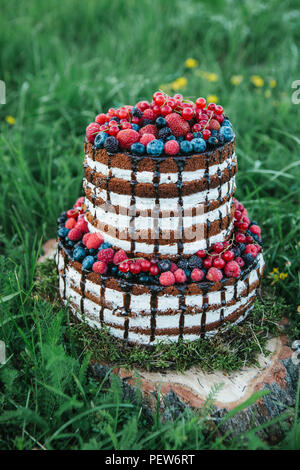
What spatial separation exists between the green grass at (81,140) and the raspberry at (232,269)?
0.64 m

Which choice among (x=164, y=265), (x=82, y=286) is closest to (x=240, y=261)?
(x=164, y=265)

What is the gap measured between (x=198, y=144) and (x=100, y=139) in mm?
499

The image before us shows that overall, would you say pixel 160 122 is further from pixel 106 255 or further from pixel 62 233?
pixel 62 233

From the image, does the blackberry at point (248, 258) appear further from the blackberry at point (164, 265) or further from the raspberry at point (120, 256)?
the raspberry at point (120, 256)

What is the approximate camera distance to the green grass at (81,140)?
2.14 m

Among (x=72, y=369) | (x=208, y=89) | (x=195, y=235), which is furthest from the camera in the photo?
(x=208, y=89)

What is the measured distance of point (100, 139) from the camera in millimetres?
2201

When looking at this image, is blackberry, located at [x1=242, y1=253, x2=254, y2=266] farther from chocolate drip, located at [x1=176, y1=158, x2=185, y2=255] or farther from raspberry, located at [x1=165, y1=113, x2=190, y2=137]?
raspberry, located at [x1=165, y1=113, x2=190, y2=137]

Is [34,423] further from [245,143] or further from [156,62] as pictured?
[156,62]

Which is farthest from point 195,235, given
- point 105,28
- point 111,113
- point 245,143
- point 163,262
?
point 105,28

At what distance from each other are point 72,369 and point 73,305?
0.53 metres

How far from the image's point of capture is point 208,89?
489 centimetres

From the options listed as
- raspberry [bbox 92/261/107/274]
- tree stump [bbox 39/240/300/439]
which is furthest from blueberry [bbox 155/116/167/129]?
tree stump [bbox 39/240/300/439]

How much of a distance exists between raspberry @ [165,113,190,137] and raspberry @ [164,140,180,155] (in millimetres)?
129
